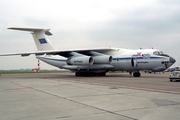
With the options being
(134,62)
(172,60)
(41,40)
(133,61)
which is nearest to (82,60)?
(133,61)

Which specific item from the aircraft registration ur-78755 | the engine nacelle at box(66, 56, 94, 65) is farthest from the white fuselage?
the engine nacelle at box(66, 56, 94, 65)

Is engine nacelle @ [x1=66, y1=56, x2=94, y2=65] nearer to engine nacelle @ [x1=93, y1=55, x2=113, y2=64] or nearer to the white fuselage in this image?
engine nacelle @ [x1=93, y1=55, x2=113, y2=64]

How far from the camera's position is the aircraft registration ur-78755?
19531 millimetres

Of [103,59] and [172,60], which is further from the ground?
[103,59]

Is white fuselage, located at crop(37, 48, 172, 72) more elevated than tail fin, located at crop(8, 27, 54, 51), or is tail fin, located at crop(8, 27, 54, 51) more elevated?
tail fin, located at crop(8, 27, 54, 51)

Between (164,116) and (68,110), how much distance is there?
90.9 inches

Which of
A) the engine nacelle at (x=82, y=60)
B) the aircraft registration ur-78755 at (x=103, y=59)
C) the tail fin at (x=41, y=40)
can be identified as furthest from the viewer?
the tail fin at (x=41, y=40)

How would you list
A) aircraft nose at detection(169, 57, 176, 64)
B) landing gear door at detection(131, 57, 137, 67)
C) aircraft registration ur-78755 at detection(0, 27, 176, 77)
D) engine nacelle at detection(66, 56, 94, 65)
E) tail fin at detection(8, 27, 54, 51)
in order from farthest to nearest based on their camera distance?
1. tail fin at detection(8, 27, 54, 51)
2. engine nacelle at detection(66, 56, 94, 65)
3. landing gear door at detection(131, 57, 137, 67)
4. aircraft registration ur-78755 at detection(0, 27, 176, 77)
5. aircraft nose at detection(169, 57, 176, 64)

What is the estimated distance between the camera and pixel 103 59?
2102 cm

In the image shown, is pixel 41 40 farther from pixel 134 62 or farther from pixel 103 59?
pixel 134 62

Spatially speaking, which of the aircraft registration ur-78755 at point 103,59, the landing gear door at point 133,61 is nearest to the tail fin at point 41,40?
the aircraft registration ur-78755 at point 103,59

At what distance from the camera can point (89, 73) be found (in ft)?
77.4

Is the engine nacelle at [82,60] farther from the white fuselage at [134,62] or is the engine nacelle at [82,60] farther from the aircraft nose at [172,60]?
the aircraft nose at [172,60]

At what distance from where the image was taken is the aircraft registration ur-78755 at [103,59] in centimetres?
1953
